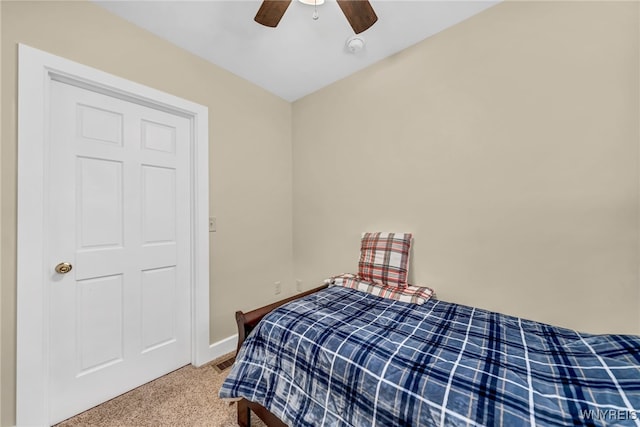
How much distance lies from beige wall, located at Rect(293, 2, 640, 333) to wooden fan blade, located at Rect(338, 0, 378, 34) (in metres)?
0.65

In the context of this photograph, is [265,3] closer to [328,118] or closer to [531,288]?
[328,118]

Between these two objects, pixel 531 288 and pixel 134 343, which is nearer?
pixel 531 288

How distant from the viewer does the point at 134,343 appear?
1724 mm

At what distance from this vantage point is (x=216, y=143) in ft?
6.95

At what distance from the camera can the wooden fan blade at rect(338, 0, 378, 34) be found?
131 centimetres

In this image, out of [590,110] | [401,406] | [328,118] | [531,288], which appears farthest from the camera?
[328,118]

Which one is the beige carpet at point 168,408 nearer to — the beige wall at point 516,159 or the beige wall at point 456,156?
the beige wall at point 456,156

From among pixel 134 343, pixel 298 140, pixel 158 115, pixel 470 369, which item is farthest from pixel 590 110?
pixel 134 343

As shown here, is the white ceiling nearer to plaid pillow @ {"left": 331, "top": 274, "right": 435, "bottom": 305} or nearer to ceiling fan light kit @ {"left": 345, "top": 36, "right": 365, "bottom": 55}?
ceiling fan light kit @ {"left": 345, "top": 36, "right": 365, "bottom": 55}

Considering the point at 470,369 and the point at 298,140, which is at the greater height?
the point at 298,140

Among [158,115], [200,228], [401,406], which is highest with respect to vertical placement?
[158,115]

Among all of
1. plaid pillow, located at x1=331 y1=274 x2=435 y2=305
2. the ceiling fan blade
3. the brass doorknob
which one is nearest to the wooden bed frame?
plaid pillow, located at x1=331 y1=274 x2=435 y2=305

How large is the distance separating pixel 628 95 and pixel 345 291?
186cm

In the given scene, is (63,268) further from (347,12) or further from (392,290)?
(347,12)
